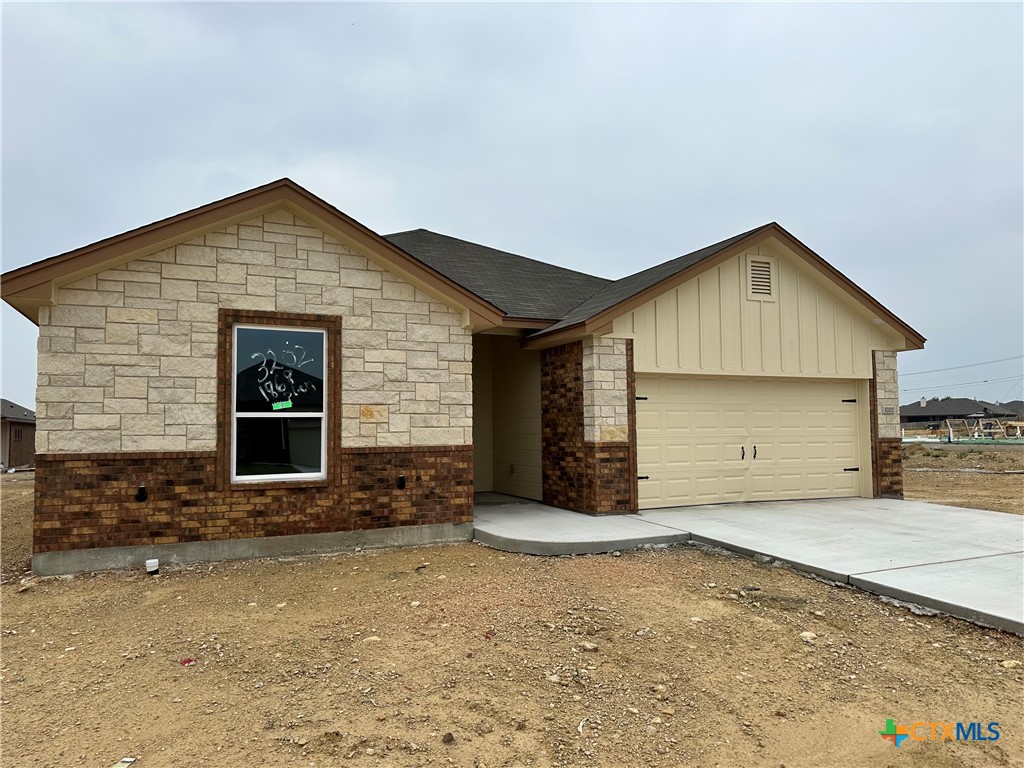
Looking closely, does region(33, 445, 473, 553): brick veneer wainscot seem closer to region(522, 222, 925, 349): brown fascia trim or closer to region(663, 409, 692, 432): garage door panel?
region(522, 222, 925, 349): brown fascia trim

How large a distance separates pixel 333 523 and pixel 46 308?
3.87 meters

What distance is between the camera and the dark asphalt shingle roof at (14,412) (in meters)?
32.8

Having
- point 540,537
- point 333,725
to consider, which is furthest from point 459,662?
point 540,537

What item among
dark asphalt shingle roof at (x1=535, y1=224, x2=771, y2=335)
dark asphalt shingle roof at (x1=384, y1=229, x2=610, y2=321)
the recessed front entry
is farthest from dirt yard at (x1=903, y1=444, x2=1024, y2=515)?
dark asphalt shingle roof at (x1=384, y1=229, x2=610, y2=321)

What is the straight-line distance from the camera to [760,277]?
35.1 ft

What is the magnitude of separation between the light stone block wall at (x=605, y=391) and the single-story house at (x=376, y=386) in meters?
0.03

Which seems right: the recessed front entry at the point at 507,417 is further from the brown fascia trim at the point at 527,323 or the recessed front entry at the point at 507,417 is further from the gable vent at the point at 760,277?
the gable vent at the point at 760,277

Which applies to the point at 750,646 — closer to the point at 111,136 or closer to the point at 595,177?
the point at 111,136

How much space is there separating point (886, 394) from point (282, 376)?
10.4 metres

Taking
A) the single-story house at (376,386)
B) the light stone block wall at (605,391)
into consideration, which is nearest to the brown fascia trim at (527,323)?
the single-story house at (376,386)

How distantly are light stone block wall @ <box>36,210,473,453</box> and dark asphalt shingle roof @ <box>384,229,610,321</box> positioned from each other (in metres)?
2.48

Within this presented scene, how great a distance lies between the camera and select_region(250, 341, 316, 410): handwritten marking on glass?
7566 mm

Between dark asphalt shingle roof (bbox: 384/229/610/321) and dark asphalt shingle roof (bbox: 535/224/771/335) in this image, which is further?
dark asphalt shingle roof (bbox: 384/229/610/321)

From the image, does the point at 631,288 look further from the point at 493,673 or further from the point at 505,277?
the point at 493,673
